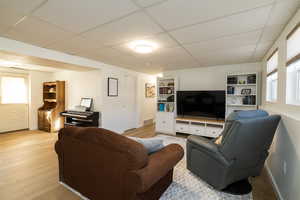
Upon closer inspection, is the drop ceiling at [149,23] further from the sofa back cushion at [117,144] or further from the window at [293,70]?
the sofa back cushion at [117,144]

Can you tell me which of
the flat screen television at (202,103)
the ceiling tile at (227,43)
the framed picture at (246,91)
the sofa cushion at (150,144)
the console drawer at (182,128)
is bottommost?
the console drawer at (182,128)

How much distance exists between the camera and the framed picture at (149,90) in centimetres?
603

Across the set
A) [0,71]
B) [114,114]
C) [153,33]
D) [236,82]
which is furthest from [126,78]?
[0,71]

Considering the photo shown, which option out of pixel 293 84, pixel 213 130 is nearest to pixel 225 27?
pixel 293 84

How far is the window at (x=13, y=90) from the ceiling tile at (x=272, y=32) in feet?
22.7

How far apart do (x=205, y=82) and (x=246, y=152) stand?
3.11 meters

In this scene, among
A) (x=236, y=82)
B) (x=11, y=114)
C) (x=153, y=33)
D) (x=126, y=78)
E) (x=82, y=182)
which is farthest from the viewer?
(x=126, y=78)

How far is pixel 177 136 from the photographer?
438 cm

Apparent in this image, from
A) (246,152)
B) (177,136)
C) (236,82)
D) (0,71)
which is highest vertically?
(0,71)

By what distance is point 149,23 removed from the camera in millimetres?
1807

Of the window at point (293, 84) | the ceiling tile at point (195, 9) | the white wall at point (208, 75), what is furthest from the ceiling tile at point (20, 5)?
the white wall at point (208, 75)

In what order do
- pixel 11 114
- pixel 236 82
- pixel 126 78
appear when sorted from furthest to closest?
pixel 126 78, pixel 11 114, pixel 236 82

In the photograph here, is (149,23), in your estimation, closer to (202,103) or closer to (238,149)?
(238,149)

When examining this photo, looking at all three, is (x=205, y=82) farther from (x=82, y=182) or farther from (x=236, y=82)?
(x=82, y=182)
